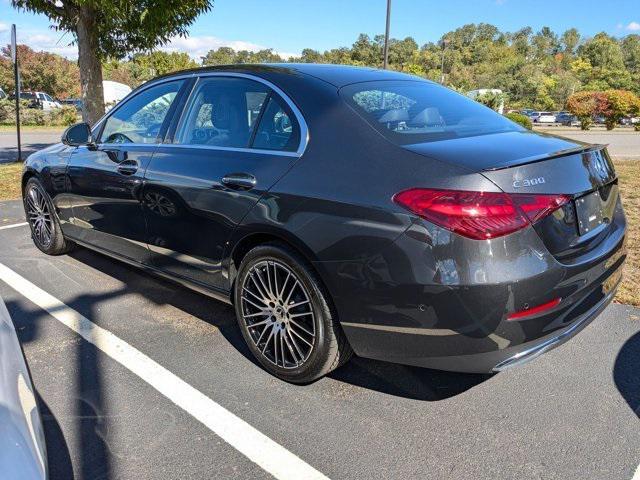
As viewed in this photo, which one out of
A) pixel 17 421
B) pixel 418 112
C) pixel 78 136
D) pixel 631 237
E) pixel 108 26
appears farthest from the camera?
pixel 108 26

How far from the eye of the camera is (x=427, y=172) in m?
2.27

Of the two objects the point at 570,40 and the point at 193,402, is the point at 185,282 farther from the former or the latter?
the point at 570,40

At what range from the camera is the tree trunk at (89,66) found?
851 cm

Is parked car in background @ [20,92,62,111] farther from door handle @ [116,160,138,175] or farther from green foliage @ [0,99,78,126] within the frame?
door handle @ [116,160,138,175]

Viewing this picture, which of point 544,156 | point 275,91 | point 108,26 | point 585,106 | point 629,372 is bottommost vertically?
point 629,372

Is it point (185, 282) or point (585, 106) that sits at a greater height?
point (585, 106)

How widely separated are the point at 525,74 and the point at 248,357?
85.0 m

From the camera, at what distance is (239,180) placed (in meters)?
2.91

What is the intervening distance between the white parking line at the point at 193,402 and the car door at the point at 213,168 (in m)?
0.59

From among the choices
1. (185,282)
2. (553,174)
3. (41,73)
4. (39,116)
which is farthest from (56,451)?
(41,73)

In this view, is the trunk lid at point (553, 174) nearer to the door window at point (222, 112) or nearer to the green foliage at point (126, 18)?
the door window at point (222, 112)

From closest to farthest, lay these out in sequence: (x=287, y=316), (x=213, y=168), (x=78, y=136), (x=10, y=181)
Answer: (x=287, y=316)
(x=213, y=168)
(x=78, y=136)
(x=10, y=181)

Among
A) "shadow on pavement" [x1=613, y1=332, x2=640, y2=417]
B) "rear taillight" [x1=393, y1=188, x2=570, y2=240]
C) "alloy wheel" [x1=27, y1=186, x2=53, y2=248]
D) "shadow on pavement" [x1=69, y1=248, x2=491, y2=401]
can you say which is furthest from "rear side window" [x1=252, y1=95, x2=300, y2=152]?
"alloy wheel" [x1=27, y1=186, x2=53, y2=248]

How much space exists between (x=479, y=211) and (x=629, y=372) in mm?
1652
